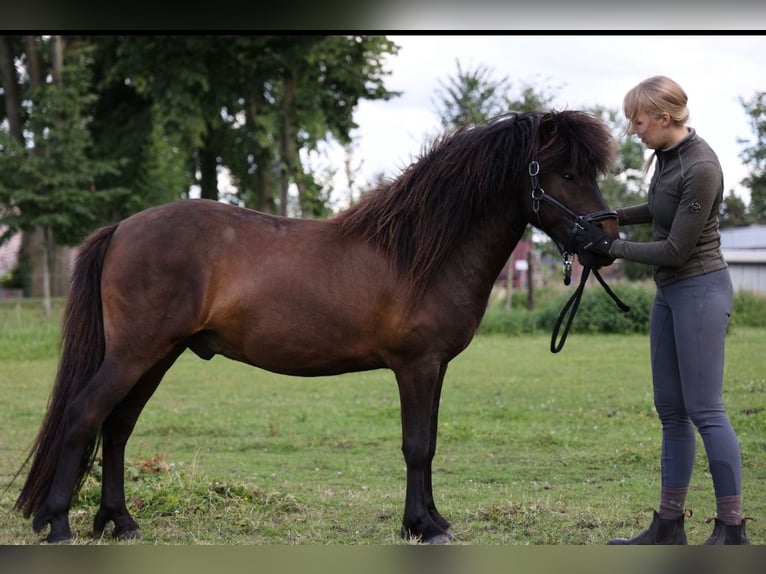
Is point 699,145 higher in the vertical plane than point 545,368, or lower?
higher

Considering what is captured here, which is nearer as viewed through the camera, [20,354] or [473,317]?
[473,317]

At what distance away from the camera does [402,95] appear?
22.2m

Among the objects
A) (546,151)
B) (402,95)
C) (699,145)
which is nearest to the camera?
(699,145)

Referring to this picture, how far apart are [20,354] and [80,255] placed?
9.93 m

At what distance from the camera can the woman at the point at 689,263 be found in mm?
3844

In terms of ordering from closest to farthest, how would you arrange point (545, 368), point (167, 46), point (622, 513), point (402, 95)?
point (622, 513) < point (545, 368) < point (167, 46) < point (402, 95)

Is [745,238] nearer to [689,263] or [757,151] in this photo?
[757,151]

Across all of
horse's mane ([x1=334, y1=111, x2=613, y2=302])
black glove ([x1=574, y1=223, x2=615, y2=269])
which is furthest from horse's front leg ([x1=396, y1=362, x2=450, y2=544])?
black glove ([x1=574, y1=223, x2=615, y2=269])

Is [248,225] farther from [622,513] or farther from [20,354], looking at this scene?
[20,354]

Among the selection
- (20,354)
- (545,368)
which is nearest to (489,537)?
(545,368)

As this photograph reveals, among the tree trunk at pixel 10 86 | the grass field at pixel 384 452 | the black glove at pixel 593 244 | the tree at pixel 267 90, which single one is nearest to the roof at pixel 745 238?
the grass field at pixel 384 452

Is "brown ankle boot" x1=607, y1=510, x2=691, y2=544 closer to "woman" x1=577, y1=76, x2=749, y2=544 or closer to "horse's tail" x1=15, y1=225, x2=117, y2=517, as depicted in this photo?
"woman" x1=577, y1=76, x2=749, y2=544

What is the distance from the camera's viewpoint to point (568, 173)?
4.16 m

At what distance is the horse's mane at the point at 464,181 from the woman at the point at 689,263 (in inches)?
11.8
